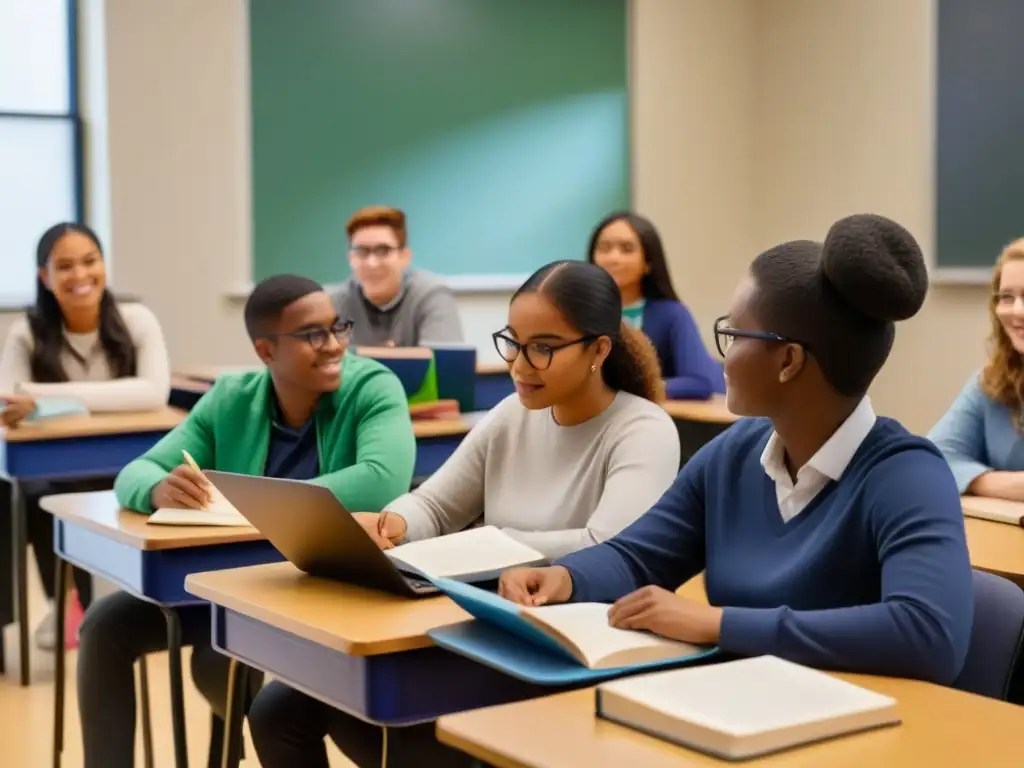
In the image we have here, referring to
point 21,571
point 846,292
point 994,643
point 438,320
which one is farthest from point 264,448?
point 438,320

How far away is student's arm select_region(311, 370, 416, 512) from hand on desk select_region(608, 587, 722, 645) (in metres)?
1.07

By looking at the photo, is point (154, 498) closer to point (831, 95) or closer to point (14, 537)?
point (14, 537)

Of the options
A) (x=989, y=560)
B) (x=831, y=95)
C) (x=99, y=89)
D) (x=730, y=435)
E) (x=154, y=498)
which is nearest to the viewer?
(x=730, y=435)

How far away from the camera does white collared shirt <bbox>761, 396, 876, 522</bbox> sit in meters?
1.70

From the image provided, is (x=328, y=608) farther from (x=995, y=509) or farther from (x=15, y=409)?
(x=15, y=409)

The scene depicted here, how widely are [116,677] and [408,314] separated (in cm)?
254

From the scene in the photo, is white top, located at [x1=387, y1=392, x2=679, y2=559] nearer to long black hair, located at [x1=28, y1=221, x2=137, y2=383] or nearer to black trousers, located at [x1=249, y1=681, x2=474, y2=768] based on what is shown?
black trousers, located at [x1=249, y1=681, x2=474, y2=768]

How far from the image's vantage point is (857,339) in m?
1.69

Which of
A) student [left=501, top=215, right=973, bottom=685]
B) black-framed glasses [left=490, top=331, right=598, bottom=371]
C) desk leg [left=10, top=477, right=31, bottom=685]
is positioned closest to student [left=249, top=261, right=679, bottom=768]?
black-framed glasses [left=490, top=331, right=598, bottom=371]

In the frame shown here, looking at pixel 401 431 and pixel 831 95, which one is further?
pixel 831 95

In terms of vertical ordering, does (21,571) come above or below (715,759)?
below

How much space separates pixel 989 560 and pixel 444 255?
4.82 meters

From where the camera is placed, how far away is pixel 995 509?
9.07 ft

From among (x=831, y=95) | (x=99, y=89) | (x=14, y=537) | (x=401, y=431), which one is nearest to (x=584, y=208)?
(x=831, y=95)
